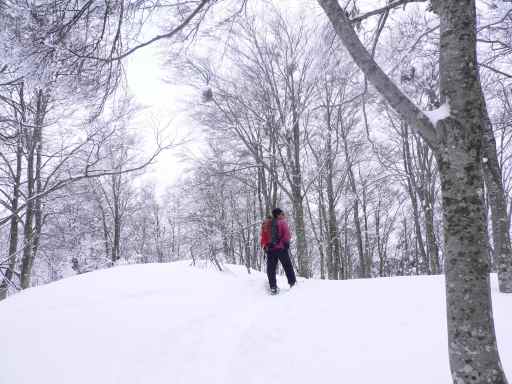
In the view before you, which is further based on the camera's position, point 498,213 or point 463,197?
point 498,213

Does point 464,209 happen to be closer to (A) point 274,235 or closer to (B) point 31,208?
(A) point 274,235

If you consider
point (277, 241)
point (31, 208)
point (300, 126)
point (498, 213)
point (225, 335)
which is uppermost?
point (300, 126)

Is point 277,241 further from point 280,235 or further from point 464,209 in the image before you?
point 464,209

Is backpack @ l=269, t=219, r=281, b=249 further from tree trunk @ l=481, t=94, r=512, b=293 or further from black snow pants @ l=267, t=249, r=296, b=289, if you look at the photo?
tree trunk @ l=481, t=94, r=512, b=293

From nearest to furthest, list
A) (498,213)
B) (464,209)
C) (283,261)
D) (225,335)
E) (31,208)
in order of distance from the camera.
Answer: (464,209)
(225,335)
(498,213)
(283,261)
(31,208)

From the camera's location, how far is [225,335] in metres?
3.35

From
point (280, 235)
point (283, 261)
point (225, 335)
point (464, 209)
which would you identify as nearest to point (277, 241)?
point (280, 235)

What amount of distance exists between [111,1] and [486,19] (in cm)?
495

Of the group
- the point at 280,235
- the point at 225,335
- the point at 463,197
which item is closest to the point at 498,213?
the point at 463,197

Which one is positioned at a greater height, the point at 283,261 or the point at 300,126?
the point at 300,126

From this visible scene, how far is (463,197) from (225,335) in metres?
2.76

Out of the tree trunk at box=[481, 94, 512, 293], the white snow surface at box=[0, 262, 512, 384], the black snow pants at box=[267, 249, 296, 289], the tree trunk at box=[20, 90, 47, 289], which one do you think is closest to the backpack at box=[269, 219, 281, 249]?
the black snow pants at box=[267, 249, 296, 289]

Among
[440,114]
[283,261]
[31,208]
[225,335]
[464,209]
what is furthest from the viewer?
[31,208]

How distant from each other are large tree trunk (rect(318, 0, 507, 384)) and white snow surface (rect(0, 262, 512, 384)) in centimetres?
52
